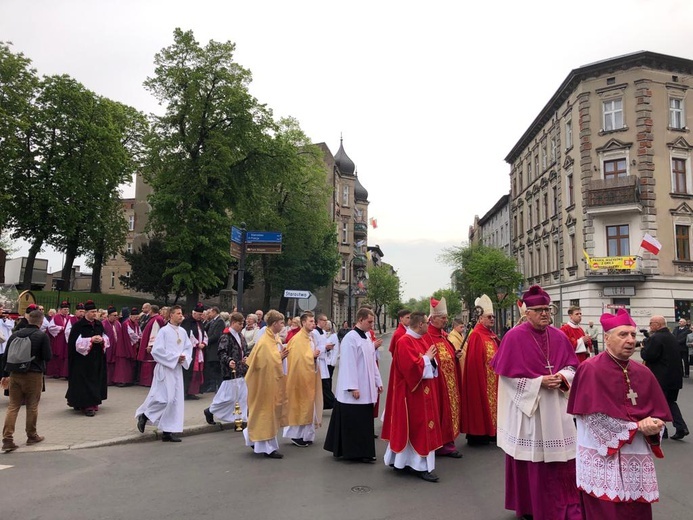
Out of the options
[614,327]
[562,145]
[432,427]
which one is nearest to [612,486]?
[614,327]

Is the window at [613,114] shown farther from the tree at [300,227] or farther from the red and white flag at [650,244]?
the tree at [300,227]

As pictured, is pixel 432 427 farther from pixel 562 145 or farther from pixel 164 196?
pixel 562 145

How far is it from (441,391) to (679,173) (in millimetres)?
30364

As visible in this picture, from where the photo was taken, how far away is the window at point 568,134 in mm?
34188

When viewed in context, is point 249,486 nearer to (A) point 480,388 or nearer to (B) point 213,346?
(A) point 480,388

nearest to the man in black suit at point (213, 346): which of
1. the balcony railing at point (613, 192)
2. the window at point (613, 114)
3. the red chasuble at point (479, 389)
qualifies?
the red chasuble at point (479, 389)

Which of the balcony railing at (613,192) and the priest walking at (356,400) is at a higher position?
the balcony railing at (613,192)

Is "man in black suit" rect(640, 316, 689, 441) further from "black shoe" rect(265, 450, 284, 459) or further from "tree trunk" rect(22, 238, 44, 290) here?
"tree trunk" rect(22, 238, 44, 290)

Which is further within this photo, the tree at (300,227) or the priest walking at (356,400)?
the tree at (300,227)

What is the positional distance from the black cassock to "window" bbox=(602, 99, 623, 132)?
30.6 metres

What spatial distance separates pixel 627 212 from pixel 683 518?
29.0 metres

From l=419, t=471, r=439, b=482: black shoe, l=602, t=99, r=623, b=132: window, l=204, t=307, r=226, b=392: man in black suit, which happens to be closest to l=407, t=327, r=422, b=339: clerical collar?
l=419, t=471, r=439, b=482: black shoe

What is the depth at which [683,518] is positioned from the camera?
16.6ft

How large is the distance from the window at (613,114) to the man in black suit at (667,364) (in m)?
26.1
